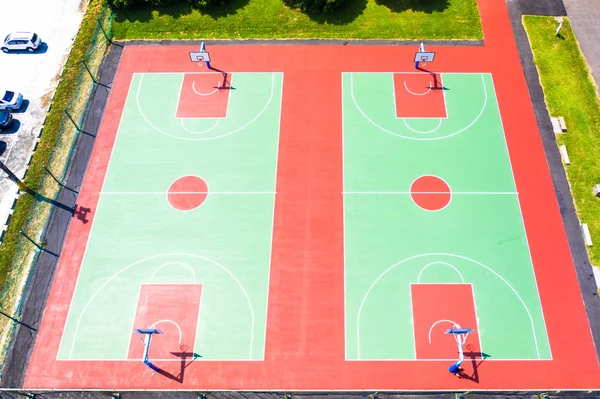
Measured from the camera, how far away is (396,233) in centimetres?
2372

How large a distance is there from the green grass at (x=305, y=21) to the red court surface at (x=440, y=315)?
1909 centimetres

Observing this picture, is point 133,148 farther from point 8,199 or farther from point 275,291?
point 275,291

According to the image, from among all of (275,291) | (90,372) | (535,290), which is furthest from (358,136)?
(90,372)

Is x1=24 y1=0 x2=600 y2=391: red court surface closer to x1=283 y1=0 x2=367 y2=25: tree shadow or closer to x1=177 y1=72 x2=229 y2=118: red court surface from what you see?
x1=177 y1=72 x2=229 y2=118: red court surface

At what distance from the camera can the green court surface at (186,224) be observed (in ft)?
70.8

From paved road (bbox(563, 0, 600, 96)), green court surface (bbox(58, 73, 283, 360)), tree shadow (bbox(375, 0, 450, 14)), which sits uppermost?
tree shadow (bbox(375, 0, 450, 14))

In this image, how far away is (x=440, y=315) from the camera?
Answer: 21.5m

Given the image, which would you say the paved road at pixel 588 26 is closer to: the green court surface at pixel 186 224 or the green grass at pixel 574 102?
the green grass at pixel 574 102

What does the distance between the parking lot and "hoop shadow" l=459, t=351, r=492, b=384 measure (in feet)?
88.0

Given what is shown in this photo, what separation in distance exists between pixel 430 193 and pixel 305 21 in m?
16.7

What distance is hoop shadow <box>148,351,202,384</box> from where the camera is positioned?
67.2ft

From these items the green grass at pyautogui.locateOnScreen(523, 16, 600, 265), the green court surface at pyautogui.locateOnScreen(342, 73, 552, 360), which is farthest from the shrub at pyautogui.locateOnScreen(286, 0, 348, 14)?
the green grass at pyautogui.locateOnScreen(523, 16, 600, 265)

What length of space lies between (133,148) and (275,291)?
1326cm

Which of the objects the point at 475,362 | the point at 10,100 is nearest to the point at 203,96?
the point at 10,100
